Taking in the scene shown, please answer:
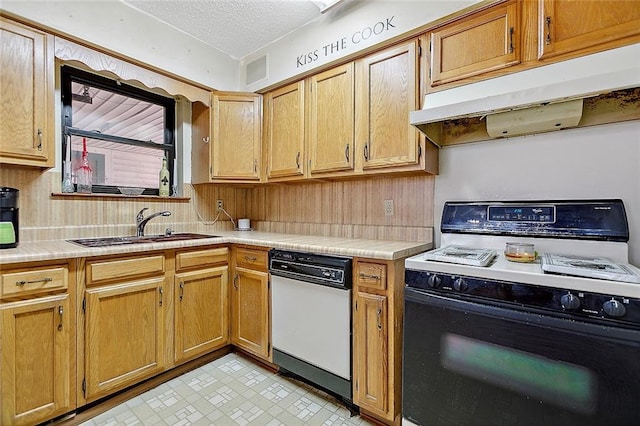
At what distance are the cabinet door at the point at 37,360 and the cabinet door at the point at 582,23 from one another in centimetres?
267

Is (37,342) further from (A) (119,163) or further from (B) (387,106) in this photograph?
(B) (387,106)

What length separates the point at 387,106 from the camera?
193 centimetres

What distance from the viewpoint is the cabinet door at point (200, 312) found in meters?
2.04

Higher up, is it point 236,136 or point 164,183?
point 236,136

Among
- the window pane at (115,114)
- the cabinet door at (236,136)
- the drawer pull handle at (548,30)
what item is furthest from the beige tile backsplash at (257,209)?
the drawer pull handle at (548,30)

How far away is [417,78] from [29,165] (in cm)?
228

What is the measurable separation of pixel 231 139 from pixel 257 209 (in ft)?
2.52

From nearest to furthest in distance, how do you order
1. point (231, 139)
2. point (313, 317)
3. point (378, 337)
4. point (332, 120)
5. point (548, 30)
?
1. point (548, 30)
2. point (378, 337)
3. point (313, 317)
4. point (332, 120)
5. point (231, 139)

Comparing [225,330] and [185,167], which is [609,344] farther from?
[185,167]

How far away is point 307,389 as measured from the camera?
1934 mm

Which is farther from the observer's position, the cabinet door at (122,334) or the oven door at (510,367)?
the cabinet door at (122,334)

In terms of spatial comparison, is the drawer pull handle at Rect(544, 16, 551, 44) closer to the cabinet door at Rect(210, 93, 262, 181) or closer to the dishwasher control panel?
the dishwasher control panel

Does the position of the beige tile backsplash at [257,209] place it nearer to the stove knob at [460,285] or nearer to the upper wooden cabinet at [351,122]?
the upper wooden cabinet at [351,122]

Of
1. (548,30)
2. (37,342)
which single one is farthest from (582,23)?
(37,342)
